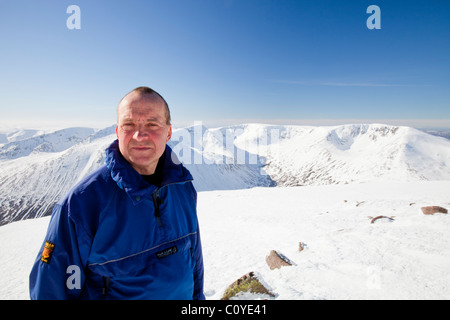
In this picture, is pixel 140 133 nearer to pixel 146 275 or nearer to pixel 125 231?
pixel 125 231

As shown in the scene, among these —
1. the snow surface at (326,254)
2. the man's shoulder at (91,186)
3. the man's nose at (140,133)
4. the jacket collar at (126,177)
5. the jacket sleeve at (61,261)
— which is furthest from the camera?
the snow surface at (326,254)

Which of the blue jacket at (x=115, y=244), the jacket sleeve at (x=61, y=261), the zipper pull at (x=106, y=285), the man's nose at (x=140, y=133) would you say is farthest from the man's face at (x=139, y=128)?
the zipper pull at (x=106, y=285)

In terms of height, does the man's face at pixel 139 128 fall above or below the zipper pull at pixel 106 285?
above

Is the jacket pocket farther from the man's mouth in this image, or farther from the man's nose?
the man's nose

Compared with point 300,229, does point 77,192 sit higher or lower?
higher

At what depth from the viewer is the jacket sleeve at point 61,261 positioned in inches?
73.2

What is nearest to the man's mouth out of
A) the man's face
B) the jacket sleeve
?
the man's face

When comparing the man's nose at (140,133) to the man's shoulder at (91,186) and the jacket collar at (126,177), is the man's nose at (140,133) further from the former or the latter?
the man's shoulder at (91,186)

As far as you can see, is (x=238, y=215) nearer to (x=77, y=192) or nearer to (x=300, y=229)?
(x=300, y=229)

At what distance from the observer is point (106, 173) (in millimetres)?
2289

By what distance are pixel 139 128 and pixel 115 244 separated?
4.39ft

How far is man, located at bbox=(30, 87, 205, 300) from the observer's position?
6.24 feet
